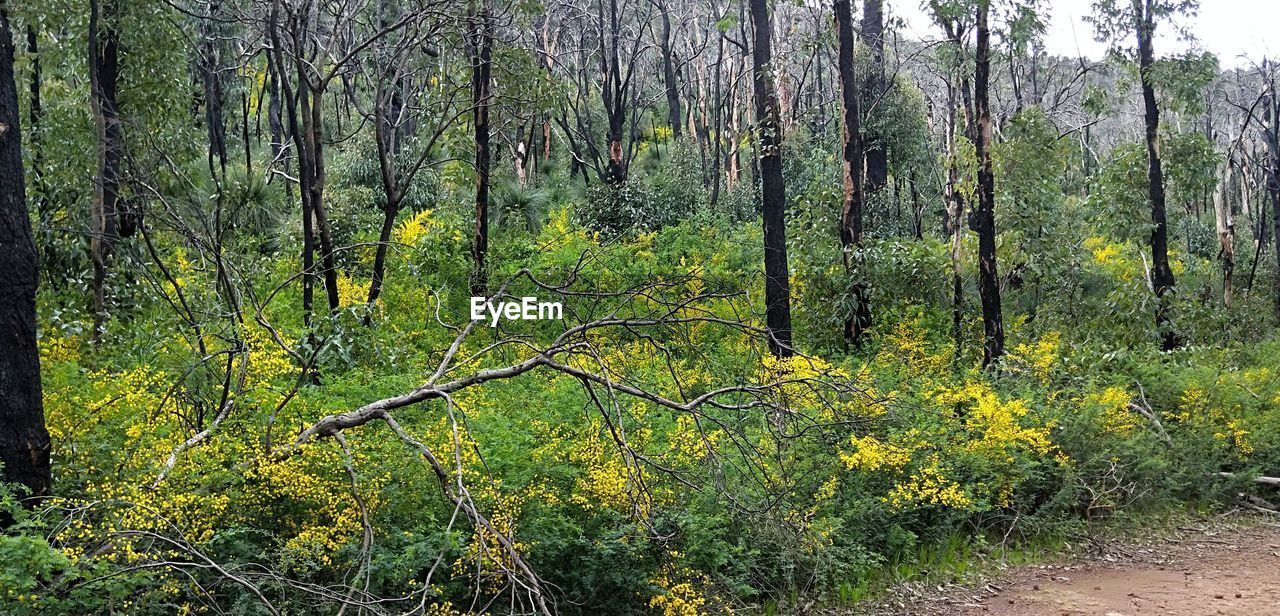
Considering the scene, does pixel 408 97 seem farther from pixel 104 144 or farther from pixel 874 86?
pixel 874 86

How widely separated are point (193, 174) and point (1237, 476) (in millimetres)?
12348

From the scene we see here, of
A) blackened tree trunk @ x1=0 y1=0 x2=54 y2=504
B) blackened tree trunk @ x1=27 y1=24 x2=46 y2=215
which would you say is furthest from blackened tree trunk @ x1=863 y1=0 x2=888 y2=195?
blackened tree trunk @ x1=0 y1=0 x2=54 y2=504

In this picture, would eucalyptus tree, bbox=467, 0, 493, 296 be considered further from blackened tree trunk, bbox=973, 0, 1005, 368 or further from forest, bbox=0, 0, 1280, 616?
blackened tree trunk, bbox=973, 0, 1005, 368

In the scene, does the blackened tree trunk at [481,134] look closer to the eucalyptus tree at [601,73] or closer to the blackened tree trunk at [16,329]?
the eucalyptus tree at [601,73]

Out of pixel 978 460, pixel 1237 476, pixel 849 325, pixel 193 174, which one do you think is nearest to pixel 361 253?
pixel 193 174

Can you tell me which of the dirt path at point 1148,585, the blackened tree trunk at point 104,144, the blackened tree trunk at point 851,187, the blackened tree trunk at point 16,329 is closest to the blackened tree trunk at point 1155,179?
the blackened tree trunk at point 851,187

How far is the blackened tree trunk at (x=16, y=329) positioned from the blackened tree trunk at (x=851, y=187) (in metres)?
10.5

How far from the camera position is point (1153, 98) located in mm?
14484

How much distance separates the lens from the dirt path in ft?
24.5

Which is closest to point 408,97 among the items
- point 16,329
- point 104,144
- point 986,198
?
point 104,144

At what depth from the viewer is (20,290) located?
5.20 m

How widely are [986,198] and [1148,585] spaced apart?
5648 millimetres

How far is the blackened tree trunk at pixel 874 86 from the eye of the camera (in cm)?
1931

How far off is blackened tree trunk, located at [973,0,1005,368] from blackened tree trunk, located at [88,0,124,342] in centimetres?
964
